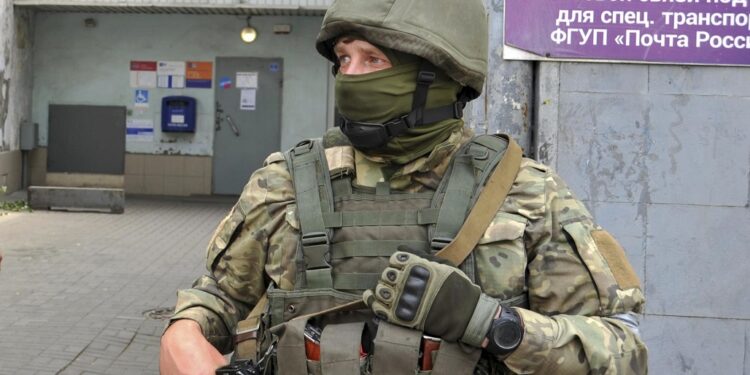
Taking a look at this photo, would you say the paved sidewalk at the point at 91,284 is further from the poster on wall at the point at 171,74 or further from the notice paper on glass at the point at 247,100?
the poster on wall at the point at 171,74

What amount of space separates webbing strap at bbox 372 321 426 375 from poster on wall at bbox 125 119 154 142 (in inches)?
476

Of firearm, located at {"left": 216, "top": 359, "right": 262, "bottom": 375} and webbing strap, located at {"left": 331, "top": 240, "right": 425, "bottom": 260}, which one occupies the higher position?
webbing strap, located at {"left": 331, "top": 240, "right": 425, "bottom": 260}

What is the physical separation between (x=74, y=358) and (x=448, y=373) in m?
4.05

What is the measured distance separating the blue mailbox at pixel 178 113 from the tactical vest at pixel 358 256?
11.3 meters

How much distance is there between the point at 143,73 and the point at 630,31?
33.7ft

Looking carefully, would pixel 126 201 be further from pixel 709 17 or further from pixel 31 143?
pixel 709 17

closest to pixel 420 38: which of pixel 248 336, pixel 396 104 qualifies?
pixel 396 104

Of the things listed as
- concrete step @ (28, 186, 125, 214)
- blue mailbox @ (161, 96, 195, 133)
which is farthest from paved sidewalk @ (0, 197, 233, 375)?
blue mailbox @ (161, 96, 195, 133)

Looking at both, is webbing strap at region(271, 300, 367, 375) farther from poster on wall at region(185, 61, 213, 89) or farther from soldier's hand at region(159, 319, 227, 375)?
poster on wall at region(185, 61, 213, 89)

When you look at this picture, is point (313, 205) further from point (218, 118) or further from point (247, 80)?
point (218, 118)

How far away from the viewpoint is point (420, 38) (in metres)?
1.83

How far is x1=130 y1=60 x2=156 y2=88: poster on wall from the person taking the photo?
512 inches

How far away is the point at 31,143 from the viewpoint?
41.8ft

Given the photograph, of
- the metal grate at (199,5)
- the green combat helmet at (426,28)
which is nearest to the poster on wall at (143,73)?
the metal grate at (199,5)
